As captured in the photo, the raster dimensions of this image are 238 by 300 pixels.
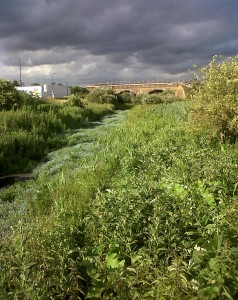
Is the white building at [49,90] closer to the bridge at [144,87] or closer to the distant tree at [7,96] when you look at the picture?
the bridge at [144,87]

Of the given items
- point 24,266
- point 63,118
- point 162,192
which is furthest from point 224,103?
point 63,118

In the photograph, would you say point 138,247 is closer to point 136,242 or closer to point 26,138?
point 136,242

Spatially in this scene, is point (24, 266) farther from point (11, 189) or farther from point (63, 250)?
point (11, 189)

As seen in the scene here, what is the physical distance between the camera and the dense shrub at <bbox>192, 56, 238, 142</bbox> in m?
10.7

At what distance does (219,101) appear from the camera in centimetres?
1080

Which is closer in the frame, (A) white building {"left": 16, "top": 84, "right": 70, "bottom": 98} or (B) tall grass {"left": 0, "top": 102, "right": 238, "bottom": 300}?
(B) tall grass {"left": 0, "top": 102, "right": 238, "bottom": 300}

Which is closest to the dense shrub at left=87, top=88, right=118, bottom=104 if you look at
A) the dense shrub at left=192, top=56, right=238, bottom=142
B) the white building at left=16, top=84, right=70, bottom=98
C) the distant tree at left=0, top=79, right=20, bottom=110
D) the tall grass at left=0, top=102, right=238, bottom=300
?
the white building at left=16, top=84, right=70, bottom=98

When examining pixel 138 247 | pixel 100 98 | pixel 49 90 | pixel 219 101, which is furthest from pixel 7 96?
pixel 49 90

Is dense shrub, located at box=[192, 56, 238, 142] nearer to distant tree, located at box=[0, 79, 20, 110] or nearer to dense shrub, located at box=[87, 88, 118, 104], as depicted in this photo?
distant tree, located at box=[0, 79, 20, 110]

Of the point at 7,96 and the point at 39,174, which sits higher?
the point at 7,96

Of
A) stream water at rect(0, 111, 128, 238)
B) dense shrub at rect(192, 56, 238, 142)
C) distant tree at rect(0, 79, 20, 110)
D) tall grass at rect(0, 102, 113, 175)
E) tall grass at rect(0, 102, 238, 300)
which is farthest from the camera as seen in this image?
distant tree at rect(0, 79, 20, 110)

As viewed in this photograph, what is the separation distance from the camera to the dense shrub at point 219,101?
10.7 meters

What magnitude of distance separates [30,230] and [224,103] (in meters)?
7.79

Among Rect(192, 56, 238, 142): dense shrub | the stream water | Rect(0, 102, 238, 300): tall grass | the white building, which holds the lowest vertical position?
the stream water
